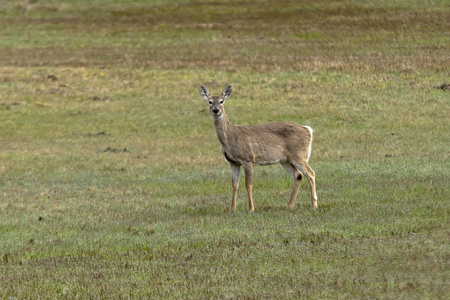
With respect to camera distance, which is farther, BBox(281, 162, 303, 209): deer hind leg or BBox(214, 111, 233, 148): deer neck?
BBox(214, 111, 233, 148): deer neck

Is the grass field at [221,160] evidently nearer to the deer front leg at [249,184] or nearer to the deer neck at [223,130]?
the deer front leg at [249,184]

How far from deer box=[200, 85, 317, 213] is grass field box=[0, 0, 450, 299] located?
2.64 ft

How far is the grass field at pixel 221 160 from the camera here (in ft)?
31.6

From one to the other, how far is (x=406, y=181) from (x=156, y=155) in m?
11.0

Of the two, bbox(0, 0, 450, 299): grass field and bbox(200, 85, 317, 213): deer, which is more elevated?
bbox(200, 85, 317, 213): deer

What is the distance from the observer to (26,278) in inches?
401

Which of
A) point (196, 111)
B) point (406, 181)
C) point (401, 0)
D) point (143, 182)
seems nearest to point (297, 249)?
point (406, 181)

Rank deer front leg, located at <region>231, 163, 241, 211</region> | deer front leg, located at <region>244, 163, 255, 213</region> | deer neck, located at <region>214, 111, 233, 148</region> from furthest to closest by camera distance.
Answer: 1. deer neck, located at <region>214, 111, 233, 148</region>
2. deer front leg, located at <region>231, 163, 241, 211</region>
3. deer front leg, located at <region>244, 163, 255, 213</region>

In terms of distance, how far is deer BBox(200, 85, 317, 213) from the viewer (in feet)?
48.5

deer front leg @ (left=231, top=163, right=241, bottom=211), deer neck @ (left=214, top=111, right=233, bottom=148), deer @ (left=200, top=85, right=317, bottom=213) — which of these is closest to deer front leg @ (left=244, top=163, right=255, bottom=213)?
deer @ (left=200, top=85, right=317, bottom=213)

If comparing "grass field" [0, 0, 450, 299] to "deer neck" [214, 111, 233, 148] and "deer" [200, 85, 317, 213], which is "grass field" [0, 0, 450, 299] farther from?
"deer neck" [214, 111, 233, 148]

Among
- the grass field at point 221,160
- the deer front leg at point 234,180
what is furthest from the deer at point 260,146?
the grass field at point 221,160

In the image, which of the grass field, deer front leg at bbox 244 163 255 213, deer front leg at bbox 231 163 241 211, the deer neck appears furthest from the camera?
the deer neck

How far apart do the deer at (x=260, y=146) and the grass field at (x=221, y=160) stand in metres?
0.80
